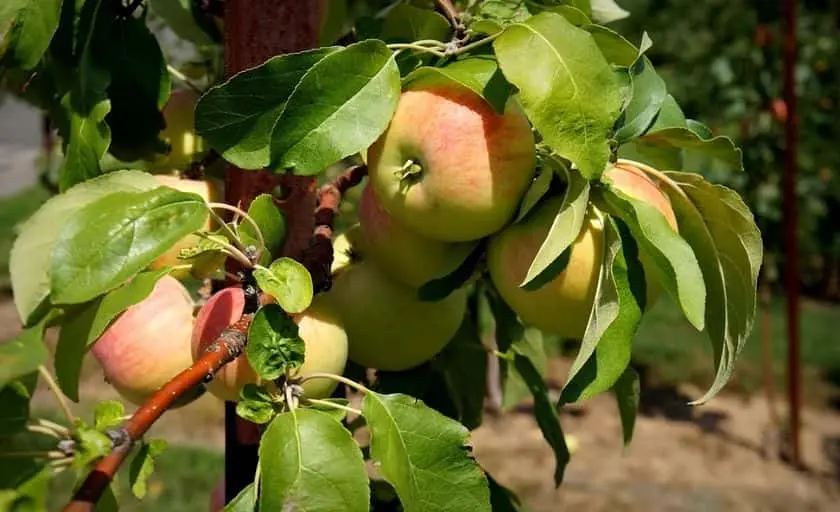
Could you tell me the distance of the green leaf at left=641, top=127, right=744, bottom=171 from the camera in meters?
0.55

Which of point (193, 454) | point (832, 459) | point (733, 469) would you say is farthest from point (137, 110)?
point (832, 459)

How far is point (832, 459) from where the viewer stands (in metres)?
2.54

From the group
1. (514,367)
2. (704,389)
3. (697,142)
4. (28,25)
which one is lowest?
(704,389)

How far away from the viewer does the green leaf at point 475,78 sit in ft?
1.63

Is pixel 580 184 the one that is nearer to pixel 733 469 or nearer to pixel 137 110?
pixel 137 110

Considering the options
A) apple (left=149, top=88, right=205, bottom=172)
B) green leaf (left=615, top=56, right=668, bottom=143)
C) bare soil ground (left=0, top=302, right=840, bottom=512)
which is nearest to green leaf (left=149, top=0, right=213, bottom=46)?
apple (left=149, top=88, right=205, bottom=172)

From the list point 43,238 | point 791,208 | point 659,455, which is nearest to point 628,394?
point 43,238

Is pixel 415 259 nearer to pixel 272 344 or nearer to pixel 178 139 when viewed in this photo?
pixel 272 344

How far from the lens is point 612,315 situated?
0.49 metres

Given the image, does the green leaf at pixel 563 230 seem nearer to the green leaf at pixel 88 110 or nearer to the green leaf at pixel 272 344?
the green leaf at pixel 272 344

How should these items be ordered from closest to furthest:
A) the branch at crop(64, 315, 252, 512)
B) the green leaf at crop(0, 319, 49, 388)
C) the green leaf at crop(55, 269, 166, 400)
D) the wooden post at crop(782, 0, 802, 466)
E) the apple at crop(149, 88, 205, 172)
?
1. the branch at crop(64, 315, 252, 512)
2. the green leaf at crop(55, 269, 166, 400)
3. the green leaf at crop(0, 319, 49, 388)
4. the apple at crop(149, 88, 205, 172)
5. the wooden post at crop(782, 0, 802, 466)

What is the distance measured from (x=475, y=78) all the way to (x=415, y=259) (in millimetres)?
129

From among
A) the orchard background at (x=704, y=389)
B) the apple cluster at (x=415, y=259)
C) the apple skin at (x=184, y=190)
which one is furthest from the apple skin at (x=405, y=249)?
the orchard background at (x=704, y=389)

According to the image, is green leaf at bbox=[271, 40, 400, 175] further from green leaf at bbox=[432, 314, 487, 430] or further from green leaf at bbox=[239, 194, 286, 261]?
green leaf at bbox=[432, 314, 487, 430]
